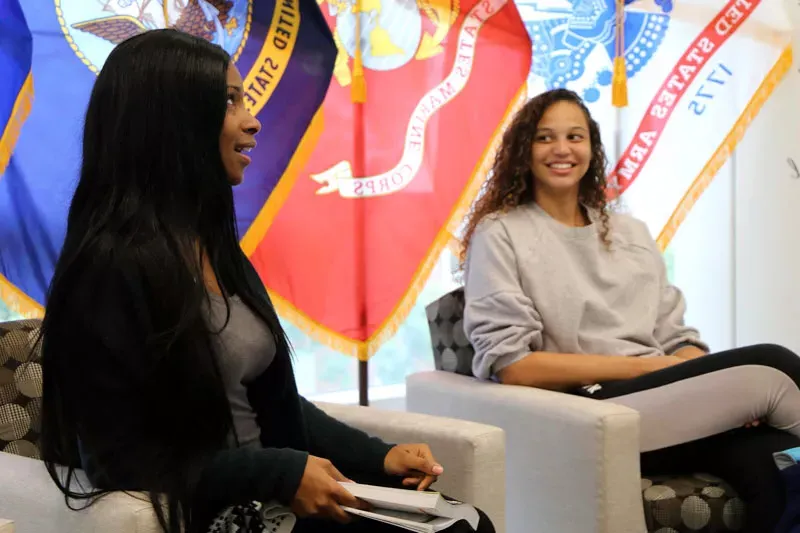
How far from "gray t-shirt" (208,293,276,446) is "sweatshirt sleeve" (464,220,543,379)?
760 millimetres

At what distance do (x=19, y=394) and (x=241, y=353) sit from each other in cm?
55

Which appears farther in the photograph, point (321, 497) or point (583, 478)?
point (583, 478)

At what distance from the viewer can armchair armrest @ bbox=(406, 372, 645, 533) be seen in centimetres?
165

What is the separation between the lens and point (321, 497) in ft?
3.68

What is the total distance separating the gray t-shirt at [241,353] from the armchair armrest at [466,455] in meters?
0.36

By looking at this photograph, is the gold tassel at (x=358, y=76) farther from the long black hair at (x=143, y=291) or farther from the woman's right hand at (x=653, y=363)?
the long black hair at (x=143, y=291)

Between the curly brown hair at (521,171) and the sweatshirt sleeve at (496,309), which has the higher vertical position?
the curly brown hair at (521,171)

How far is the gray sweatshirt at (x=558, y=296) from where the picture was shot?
78.0 inches

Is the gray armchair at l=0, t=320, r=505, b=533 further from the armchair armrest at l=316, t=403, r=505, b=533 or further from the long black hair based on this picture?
the long black hair

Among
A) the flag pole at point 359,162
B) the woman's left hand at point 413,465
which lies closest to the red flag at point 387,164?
the flag pole at point 359,162

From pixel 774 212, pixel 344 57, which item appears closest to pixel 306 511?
pixel 344 57

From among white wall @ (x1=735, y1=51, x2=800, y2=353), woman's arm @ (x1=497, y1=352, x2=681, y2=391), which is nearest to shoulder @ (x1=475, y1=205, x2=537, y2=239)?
woman's arm @ (x1=497, y1=352, x2=681, y2=391)

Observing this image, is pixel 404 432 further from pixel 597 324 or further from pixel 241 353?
pixel 597 324

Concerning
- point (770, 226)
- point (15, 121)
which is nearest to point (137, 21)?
point (15, 121)
